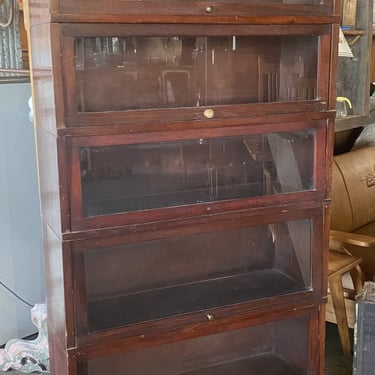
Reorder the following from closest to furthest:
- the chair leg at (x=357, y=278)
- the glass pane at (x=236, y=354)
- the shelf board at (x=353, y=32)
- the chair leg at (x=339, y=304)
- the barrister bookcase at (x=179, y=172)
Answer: the barrister bookcase at (x=179, y=172) < the glass pane at (x=236, y=354) < the chair leg at (x=339, y=304) < the chair leg at (x=357, y=278) < the shelf board at (x=353, y=32)

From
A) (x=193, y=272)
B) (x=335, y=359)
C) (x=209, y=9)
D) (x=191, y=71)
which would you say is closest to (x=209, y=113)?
(x=191, y=71)

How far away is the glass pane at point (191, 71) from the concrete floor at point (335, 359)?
1.30m

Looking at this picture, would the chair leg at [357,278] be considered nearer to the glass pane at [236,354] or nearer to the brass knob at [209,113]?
the glass pane at [236,354]

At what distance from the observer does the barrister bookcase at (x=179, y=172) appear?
1459 mm

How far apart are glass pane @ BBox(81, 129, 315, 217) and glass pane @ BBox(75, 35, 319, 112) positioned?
4.6 inches

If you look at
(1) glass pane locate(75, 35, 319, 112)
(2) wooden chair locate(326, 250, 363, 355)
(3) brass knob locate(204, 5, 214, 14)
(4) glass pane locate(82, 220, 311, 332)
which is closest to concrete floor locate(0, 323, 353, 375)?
(2) wooden chair locate(326, 250, 363, 355)

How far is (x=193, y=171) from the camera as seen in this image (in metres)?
1.72

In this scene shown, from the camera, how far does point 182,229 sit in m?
1.60

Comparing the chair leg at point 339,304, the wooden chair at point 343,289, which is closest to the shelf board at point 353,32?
the wooden chair at point 343,289

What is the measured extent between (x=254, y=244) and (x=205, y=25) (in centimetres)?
75

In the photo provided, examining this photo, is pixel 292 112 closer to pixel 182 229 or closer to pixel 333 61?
pixel 333 61

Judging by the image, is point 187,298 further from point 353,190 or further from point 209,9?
point 353,190

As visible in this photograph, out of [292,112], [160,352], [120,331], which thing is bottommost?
[160,352]

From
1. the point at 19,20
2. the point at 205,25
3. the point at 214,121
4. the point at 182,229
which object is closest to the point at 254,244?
the point at 182,229
